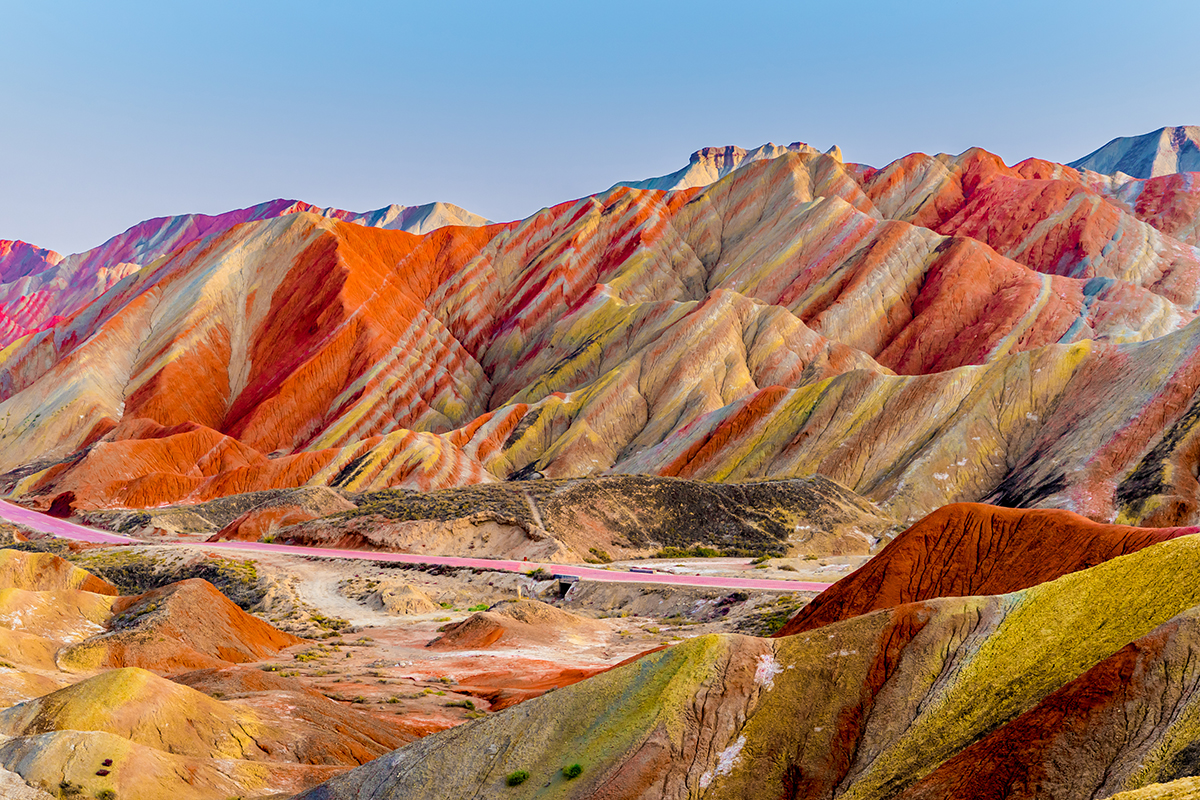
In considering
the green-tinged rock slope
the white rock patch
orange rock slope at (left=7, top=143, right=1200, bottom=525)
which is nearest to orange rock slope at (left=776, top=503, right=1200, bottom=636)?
the white rock patch

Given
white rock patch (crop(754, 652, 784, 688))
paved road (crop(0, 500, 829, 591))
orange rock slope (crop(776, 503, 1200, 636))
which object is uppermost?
white rock patch (crop(754, 652, 784, 688))

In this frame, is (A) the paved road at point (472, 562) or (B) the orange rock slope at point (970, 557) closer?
(B) the orange rock slope at point (970, 557)

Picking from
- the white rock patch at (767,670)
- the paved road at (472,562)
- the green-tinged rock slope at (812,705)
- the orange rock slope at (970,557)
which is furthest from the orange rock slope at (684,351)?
→ the white rock patch at (767,670)

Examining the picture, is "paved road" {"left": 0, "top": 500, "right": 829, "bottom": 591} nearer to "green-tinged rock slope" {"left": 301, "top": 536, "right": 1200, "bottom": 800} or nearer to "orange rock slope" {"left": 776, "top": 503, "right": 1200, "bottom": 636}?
"orange rock slope" {"left": 776, "top": 503, "right": 1200, "bottom": 636}

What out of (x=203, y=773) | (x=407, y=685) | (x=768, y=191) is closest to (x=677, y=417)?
(x=768, y=191)

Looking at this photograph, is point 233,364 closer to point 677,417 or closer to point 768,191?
point 677,417

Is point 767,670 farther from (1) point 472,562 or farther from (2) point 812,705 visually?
(1) point 472,562

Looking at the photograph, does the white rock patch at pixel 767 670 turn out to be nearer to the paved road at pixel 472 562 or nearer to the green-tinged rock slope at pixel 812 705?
the green-tinged rock slope at pixel 812 705
